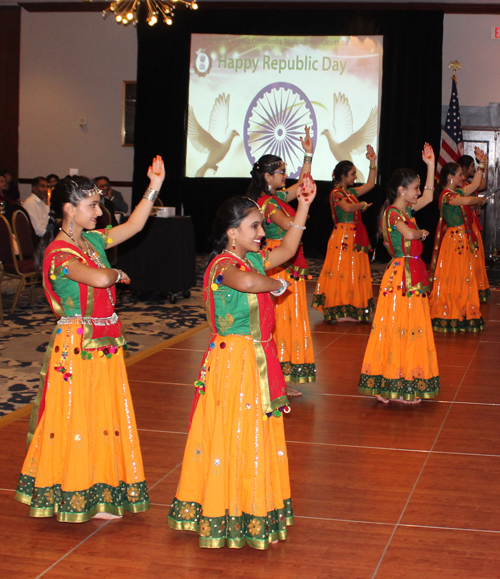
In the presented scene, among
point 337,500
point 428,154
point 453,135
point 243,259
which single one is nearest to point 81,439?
point 243,259

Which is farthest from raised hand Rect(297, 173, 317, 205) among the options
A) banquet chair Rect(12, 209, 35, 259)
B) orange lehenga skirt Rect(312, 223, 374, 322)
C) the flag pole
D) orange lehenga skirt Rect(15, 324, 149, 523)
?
the flag pole

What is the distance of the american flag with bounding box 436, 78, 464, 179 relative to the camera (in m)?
11.1

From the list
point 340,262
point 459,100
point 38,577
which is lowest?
point 38,577

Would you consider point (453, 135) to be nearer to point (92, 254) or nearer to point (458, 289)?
point (458, 289)

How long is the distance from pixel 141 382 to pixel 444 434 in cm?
212

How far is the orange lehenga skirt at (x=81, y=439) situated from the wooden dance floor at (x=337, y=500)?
0.38 feet

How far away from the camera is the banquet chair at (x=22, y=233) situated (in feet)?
25.5

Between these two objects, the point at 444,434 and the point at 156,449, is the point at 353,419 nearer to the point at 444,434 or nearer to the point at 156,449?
the point at 444,434

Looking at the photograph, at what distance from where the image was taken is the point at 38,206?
9445 mm

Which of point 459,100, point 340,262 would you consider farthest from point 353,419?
point 459,100

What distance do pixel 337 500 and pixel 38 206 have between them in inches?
285

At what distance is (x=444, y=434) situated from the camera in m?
4.15

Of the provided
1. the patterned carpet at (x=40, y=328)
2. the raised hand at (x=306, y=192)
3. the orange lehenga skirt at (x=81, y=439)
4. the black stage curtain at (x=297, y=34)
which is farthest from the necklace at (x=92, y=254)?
the black stage curtain at (x=297, y=34)

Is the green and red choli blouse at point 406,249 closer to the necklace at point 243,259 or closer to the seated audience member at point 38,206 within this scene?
the necklace at point 243,259
